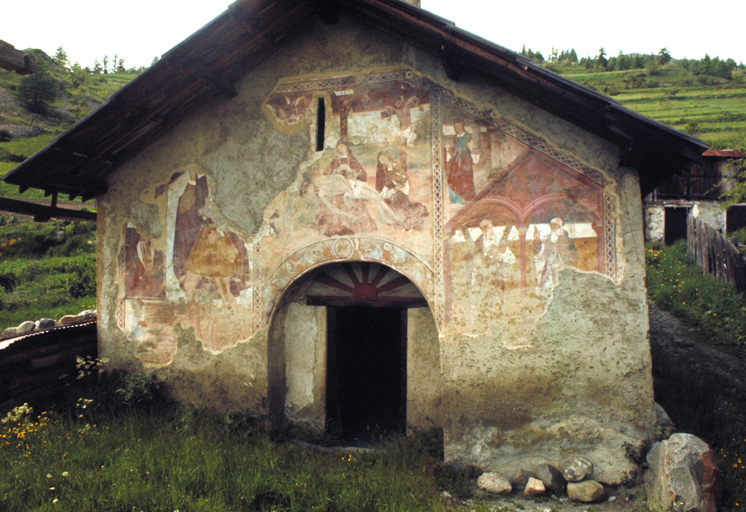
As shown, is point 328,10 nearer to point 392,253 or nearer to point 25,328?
point 392,253

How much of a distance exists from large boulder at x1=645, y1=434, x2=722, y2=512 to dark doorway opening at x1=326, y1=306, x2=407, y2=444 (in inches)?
122

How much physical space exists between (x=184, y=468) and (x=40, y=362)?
10.7 ft

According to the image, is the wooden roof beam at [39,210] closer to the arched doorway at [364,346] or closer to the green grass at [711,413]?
the arched doorway at [364,346]

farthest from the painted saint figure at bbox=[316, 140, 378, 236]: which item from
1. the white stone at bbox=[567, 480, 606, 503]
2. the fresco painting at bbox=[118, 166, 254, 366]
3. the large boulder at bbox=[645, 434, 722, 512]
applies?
the large boulder at bbox=[645, 434, 722, 512]

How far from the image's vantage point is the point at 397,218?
564 centimetres

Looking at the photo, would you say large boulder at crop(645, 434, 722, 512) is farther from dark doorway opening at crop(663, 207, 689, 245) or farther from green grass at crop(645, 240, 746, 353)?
dark doorway opening at crop(663, 207, 689, 245)

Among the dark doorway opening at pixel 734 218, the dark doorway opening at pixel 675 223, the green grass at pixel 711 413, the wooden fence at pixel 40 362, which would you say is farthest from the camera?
the dark doorway opening at pixel 675 223

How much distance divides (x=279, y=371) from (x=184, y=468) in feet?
6.03

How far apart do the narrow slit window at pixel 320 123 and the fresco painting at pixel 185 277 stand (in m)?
1.63

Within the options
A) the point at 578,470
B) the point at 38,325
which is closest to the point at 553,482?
the point at 578,470

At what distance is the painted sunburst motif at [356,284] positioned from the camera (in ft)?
21.0

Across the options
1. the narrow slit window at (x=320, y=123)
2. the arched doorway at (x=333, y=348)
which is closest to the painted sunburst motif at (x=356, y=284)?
the arched doorway at (x=333, y=348)

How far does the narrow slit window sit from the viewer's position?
6023 millimetres

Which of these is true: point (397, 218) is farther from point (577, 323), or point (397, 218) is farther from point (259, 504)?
point (259, 504)
